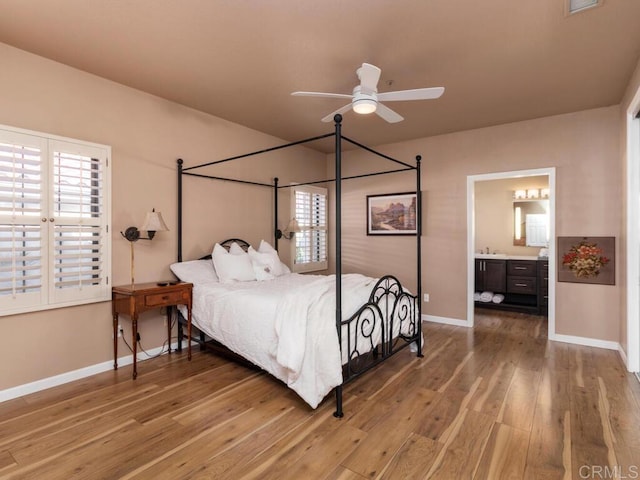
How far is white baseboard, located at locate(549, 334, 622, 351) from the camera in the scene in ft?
13.3

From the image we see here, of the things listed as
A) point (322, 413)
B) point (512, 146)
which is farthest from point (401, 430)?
point (512, 146)

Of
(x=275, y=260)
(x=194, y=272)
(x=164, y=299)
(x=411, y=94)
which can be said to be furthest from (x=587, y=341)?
(x=164, y=299)

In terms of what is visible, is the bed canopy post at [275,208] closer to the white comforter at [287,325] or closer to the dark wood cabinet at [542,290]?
the white comforter at [287,325]

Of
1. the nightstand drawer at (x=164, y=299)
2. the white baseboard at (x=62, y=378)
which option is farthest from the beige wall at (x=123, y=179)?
the nightstand drawer at (x=164, y=299)

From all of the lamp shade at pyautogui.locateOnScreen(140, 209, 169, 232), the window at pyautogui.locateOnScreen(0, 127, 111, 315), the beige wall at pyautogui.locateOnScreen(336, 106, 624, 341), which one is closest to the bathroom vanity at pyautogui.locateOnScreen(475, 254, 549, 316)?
the beige wall at pyautogui.locateOnScreen(336, 106, 624, 341)

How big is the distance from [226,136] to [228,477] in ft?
12.6

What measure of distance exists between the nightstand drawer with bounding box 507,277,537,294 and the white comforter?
357cm

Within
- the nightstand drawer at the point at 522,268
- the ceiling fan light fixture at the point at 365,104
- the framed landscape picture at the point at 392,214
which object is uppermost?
the ceiling fan light fixture at the point at 365,104

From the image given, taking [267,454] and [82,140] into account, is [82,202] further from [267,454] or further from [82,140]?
[267,454]

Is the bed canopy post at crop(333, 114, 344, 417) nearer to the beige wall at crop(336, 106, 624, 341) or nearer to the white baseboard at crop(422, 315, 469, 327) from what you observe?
the beige wall at crop(336, 106, 624, 341)

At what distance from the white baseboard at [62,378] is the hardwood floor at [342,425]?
0.08 metres

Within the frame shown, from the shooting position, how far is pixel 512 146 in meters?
4.71

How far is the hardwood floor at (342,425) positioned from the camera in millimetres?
2006

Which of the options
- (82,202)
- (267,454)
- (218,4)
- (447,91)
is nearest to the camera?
(267,454)
